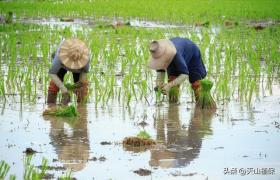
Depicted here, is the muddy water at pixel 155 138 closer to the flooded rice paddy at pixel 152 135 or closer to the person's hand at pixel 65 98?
the flooded rice paddy at pixel 152 135

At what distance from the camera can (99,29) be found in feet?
50.0

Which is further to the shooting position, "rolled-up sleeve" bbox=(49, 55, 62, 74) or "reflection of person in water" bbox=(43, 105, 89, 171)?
"rolled-up sleeve" bbox=(49, 55, 62, 74)

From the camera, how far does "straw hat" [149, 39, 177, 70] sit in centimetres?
721

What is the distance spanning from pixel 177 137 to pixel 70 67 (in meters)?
1.52

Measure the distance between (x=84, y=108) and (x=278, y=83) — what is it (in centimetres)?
268

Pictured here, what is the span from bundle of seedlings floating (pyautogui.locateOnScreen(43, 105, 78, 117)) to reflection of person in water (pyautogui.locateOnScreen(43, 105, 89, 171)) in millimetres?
52

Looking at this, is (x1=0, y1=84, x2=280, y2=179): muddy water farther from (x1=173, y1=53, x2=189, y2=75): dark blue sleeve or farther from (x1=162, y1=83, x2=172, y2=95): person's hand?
(x1=173, y1=53, x2=189, y2=75): dark blue sleeve

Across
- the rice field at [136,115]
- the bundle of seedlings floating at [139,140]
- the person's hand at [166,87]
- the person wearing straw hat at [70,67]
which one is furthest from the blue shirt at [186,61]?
the bundle of seedlings floating at [139,140]

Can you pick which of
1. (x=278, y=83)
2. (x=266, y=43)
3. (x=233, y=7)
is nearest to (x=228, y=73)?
(x=278, y=83)

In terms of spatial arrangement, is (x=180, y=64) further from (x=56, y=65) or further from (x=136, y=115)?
(x=56, y=65)

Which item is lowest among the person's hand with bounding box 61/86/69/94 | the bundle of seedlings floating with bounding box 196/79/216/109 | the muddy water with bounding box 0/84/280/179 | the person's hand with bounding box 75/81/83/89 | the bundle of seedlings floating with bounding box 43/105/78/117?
the muddy water with bounding box 0/84/280/179

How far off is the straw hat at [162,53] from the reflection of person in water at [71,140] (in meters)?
0.86

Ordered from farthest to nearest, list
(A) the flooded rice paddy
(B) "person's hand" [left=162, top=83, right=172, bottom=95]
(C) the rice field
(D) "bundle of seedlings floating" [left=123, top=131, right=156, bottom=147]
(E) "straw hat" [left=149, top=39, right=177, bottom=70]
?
1. (B) "person's hand" [left=162, top=83, right=172, bottom=95]
2. (E) "straw hat" [left=149, top=39, right=177, bottom=70]
3. (D) "bundle of seedlings floating" [left=123, top=131, right=156, bottom=147]
4. (C) the rice field
5. (A) the flooded rice paddy

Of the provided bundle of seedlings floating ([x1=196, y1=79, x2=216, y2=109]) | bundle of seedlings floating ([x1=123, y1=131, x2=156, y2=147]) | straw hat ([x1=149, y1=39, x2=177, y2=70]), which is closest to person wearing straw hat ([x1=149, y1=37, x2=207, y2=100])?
straw hat ([x1=149, y1=39, x2=177, y2=70])
